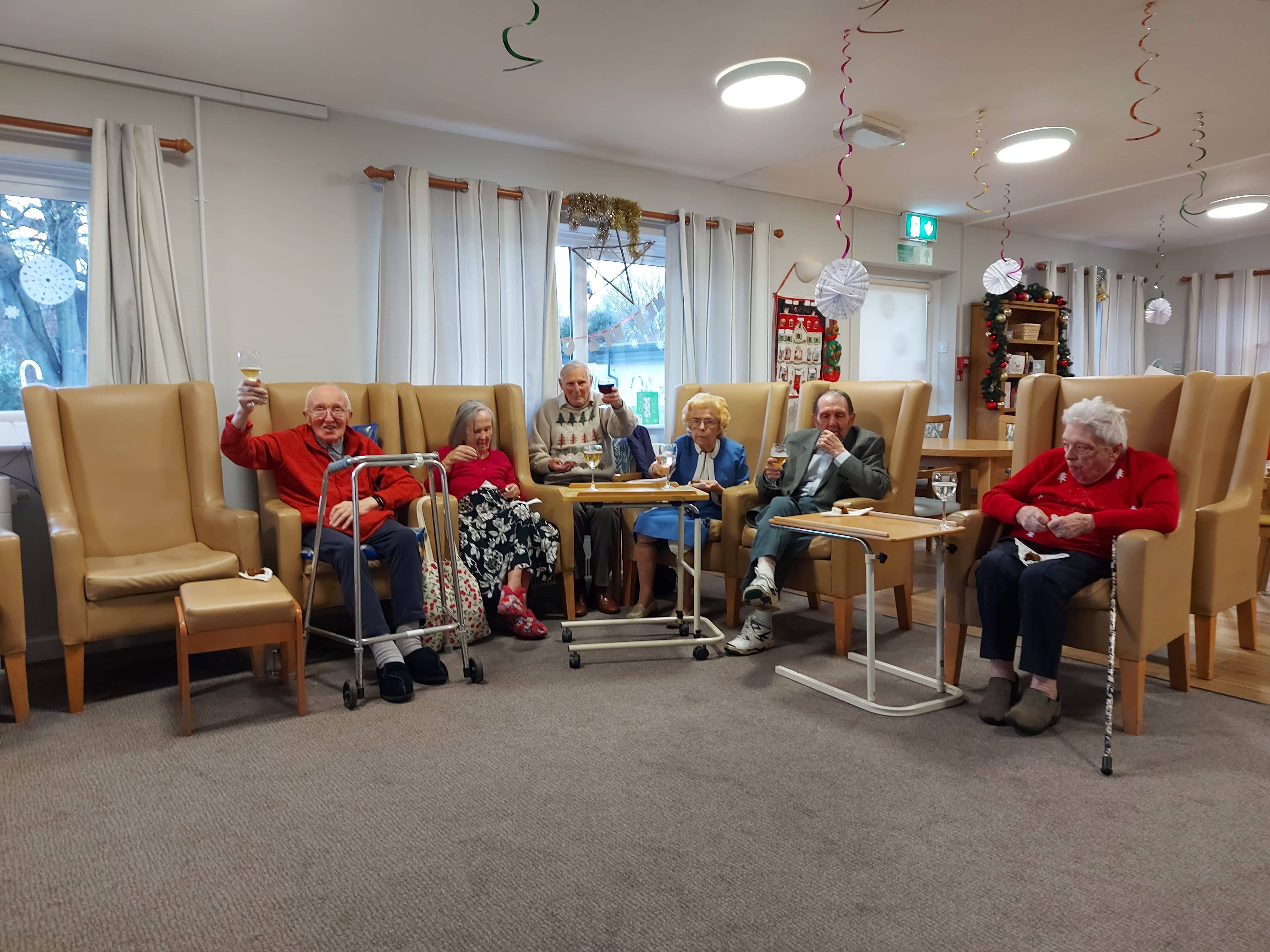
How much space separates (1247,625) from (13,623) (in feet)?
13.7

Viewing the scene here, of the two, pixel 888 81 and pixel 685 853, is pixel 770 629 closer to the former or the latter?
pixel 685 853

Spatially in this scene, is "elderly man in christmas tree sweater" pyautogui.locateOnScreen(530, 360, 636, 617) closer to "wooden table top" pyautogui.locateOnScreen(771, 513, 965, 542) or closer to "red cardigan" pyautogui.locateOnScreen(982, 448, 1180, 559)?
"wooden table top" pyautogui.locateOnScreen(771, 513, 965, 542)

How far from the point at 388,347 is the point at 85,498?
1.42 metres

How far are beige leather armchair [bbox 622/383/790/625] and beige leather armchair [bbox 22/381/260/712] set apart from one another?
1.71 m

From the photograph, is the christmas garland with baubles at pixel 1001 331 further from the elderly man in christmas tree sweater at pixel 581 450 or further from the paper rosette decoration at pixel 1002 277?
the elderly man in christmas tree sweater at pixel 581 450

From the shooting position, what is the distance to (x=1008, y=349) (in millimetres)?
6527

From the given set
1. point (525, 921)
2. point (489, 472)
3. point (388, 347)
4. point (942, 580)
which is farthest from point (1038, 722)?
point (388, 347)

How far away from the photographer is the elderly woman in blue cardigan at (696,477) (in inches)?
135

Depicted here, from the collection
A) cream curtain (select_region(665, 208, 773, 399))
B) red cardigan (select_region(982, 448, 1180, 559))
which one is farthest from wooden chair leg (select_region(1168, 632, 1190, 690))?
cream curtain (select_region(665, 208, 773, 399))

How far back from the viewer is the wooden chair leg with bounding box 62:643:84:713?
2549mm

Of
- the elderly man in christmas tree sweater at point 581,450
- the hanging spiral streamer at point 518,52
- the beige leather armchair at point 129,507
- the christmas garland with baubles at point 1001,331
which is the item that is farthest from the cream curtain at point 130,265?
the christmas garland with baubles at point 1001,331

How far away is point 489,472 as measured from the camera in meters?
3.61

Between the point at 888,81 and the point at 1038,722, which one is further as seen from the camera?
the point at 888,81

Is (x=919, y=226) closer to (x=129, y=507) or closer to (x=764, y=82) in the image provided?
(x=764, y=82)
